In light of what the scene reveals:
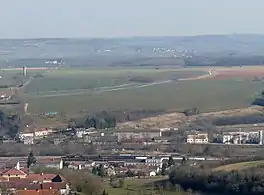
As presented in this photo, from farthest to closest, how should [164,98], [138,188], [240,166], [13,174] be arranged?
[164,98] → [13,174] → [240,166] → [138,188]

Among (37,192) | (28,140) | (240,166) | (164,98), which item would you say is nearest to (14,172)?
(37,192)

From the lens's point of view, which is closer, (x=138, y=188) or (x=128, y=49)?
(x=138, y=188)

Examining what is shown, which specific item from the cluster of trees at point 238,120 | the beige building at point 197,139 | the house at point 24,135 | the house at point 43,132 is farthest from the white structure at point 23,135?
the cluster of trees at point 238,120

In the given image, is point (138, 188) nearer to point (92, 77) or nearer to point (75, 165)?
point (75, 165)

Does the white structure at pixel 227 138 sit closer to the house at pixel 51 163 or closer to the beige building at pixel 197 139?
the beige building at pixel 197 139

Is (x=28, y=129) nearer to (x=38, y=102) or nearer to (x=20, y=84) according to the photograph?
(x=38, y=102)

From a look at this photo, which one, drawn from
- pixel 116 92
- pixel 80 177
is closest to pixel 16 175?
pixel 80 177
